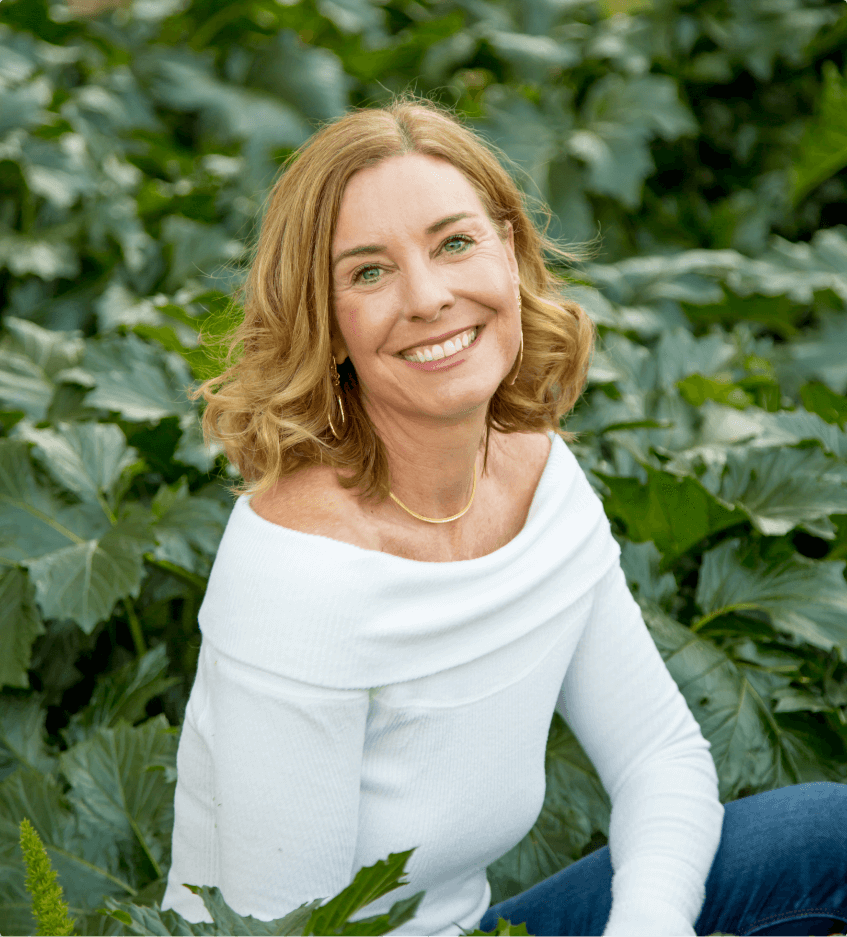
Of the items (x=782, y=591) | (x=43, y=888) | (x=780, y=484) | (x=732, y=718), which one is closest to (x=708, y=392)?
(x=780, y=484)

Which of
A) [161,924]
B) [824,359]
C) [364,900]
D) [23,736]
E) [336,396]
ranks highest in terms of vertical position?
[336,396]

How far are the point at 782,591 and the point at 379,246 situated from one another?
1.15m

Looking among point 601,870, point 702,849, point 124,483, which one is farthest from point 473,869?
point 124,483

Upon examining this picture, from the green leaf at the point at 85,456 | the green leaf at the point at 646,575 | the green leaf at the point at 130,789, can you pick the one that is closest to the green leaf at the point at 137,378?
the green leaf at the point at 85,456

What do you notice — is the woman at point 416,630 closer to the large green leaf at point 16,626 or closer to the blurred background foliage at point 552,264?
the blurred background foliage at point 552,264

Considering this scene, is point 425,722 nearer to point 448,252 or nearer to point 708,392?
point 448,252

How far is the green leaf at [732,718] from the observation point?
1792 mm

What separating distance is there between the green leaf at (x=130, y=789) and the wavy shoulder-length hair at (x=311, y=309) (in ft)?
2.09

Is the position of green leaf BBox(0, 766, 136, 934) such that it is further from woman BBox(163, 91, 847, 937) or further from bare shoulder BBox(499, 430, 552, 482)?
bare shoulder BBox(499, 430, 552, 482)

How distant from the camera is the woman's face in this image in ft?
4.18

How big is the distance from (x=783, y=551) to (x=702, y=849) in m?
0.79

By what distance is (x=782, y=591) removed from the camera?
1953 millimetres

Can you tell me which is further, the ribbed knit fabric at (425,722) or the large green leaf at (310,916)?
the ribbed knit fabric at (425,722)

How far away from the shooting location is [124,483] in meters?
2.14
